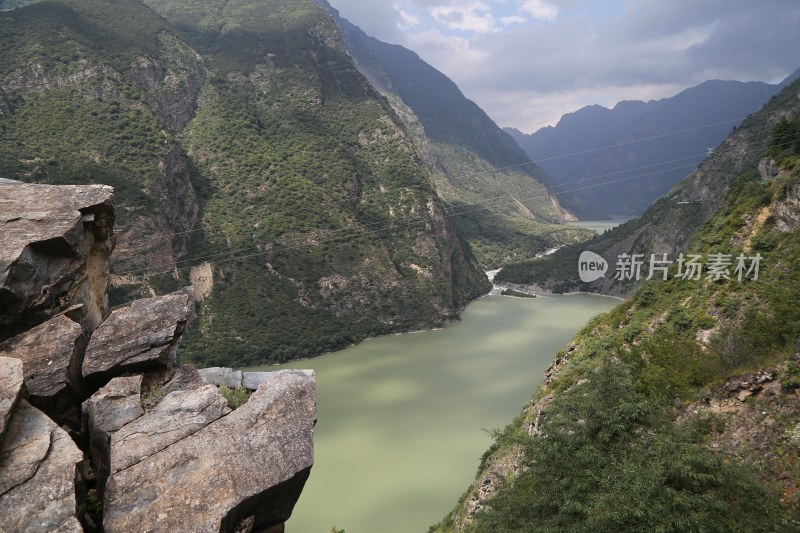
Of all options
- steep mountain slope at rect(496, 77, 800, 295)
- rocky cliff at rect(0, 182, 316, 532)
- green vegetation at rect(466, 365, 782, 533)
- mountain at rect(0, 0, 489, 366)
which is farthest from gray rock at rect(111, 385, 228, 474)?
steep mountain slope at rect(496, 77, 800, 295)

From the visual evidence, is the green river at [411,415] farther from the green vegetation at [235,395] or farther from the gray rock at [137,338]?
the gray rock at [137,338]

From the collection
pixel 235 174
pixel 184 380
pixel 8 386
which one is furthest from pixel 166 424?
pixel 235 174

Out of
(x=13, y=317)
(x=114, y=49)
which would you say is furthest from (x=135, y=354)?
(x=114, y=49)

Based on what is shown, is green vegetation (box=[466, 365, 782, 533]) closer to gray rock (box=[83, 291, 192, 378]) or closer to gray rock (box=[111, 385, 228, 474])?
gray rock (box=[111, 385, 228, 474])

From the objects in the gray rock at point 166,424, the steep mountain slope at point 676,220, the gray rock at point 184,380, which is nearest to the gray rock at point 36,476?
the gray rock at point 166,424

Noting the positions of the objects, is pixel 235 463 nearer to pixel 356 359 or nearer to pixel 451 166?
pixel 356 359

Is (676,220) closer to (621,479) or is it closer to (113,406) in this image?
(621,479)
